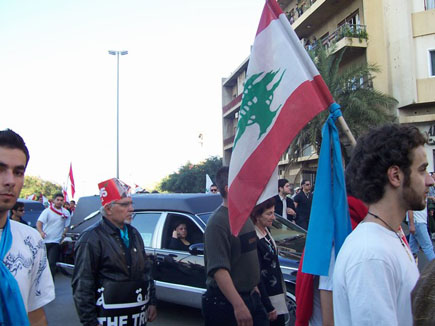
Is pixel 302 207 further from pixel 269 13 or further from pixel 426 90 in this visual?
pixel 426 90

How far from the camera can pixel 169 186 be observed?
4625 cm

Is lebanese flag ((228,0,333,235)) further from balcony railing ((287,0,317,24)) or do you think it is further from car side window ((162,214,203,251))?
balcony railing ((287,0,317,24))

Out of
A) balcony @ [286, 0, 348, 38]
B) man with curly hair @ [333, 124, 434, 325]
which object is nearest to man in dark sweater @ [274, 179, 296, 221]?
man with curly hair @ [333, 124, 434, 325]

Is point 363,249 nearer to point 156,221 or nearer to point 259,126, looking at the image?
point 259,126

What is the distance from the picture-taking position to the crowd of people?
149 centimetres

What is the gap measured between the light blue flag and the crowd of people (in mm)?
98

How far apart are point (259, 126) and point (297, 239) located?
3.29 metres

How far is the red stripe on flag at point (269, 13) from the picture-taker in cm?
252

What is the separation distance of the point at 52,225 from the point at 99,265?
5.86 metres

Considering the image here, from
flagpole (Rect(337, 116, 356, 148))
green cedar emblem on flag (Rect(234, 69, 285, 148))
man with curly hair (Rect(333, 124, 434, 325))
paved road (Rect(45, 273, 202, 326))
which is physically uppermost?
green cedar emblem on flag (Rect(234, 69, 285, 148))

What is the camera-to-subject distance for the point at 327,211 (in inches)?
82.5

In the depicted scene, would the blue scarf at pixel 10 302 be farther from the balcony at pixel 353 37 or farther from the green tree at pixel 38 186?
the green tree at pixel 38 186

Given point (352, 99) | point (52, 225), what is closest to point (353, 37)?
point (352, 99)

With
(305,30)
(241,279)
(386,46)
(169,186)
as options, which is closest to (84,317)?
(241,279)
